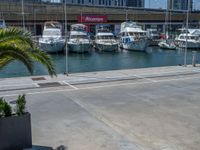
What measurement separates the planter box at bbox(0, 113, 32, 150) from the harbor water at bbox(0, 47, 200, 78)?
76.0ft

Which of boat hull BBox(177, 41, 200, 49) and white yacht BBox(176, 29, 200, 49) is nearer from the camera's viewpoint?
boat hull BBox(177, 41, 200, 49)

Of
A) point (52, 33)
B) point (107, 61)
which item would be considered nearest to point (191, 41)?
point (107, 61)

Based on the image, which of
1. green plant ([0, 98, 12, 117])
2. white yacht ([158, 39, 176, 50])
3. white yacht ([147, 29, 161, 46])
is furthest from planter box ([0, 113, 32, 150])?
white yacht ([147, 29, 161, 46])

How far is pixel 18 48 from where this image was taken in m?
7.65

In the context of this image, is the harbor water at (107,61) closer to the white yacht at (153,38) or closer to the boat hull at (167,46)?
the boat hull at (167,46)

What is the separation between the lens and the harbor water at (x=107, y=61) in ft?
117

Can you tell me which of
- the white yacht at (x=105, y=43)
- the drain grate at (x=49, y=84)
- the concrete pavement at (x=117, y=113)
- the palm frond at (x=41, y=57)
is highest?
the palm frond at (x=41, y=57)

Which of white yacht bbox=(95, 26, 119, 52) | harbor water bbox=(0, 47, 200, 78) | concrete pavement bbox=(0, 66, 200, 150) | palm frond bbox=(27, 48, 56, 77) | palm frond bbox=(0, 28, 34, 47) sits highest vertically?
palm frond bbox=(0, 28, 34, 47)

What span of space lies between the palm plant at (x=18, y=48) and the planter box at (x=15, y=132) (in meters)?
1.20

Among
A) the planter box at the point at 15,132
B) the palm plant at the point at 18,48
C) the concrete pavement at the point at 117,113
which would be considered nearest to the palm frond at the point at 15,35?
the palm plant at the point at 18,48

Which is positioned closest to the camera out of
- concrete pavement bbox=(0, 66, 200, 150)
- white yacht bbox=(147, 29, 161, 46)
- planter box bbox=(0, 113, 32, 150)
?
planter box bbox=(0, 113, 32, 150)

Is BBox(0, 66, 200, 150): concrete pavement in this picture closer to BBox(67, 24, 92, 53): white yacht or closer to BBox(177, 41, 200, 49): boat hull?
BBox(67, 24, 92, 53): white yacht

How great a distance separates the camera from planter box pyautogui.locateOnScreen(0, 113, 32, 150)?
7633 millimetres

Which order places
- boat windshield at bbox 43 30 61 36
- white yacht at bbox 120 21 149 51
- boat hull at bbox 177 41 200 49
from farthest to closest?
boat hull at bbox 177 41 200 49
white yacht at bbox 120 21 149 51
boat windshield at bbox 43 30 61 36
